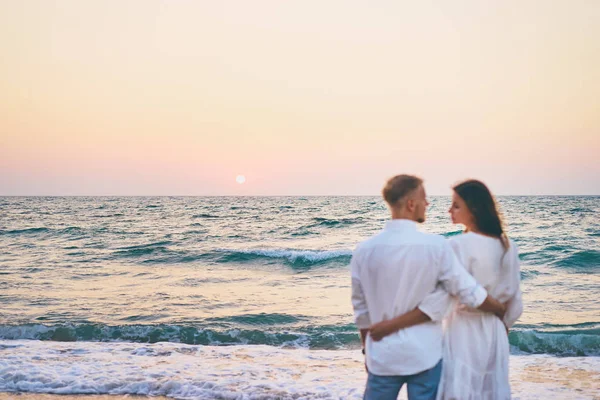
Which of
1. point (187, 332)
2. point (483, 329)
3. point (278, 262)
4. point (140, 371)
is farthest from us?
point (278, 262)

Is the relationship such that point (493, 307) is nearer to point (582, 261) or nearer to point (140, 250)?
point (582, 261)

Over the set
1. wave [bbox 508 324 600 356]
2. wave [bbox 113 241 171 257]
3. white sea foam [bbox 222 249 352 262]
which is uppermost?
wave [bbox 113 241 171 257]

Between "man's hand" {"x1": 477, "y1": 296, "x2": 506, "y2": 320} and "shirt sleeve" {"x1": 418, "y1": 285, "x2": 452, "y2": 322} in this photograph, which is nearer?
"shirt sleeve" {"x1": 418, "y1": 285, "x2": 452, "y2": 322}

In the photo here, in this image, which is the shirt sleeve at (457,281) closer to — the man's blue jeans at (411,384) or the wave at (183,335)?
the man's blue jeans at (411,384)

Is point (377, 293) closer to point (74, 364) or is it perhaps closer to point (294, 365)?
point (294, 365)

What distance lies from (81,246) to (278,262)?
8813 mm

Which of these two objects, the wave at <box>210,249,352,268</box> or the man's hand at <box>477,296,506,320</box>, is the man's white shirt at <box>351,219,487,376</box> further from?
the wave at <box>210,249,352,268</box>

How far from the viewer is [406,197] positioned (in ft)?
8.48

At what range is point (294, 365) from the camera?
6.64 metres

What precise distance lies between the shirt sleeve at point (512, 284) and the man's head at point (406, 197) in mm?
587

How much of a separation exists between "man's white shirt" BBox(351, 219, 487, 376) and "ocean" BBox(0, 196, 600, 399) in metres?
2.96

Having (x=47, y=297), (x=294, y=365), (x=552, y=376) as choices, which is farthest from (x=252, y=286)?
(x=552, y=376)

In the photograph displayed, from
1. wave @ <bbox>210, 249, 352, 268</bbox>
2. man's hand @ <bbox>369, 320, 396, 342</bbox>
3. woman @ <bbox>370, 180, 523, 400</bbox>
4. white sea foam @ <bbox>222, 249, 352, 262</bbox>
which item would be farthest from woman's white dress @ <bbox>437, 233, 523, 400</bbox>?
white sea foam @ <bbox>222, 249, 352, 262</bbox>

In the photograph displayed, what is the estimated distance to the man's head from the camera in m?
2.58
